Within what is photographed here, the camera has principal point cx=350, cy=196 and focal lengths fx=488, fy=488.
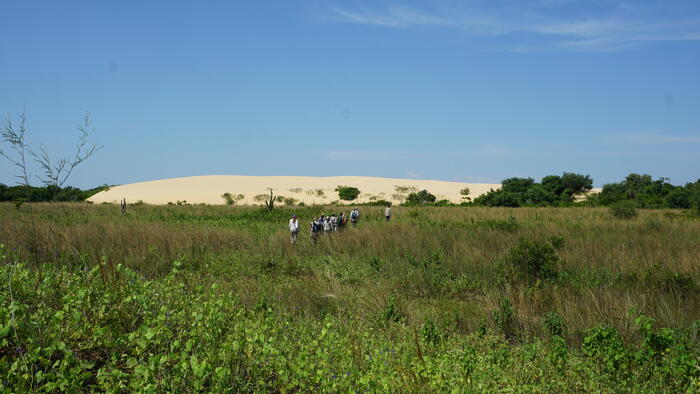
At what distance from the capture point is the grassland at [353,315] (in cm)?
336

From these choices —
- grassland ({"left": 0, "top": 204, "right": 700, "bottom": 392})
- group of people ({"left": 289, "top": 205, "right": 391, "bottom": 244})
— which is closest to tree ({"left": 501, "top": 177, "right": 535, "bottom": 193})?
group of people ({"left": 289, "top": 205, "right": 391, "bottom": 244})

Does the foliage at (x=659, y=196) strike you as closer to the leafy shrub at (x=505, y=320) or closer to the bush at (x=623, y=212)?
the bush at (x=623, y=212)

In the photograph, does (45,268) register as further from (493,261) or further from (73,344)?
(493,261)

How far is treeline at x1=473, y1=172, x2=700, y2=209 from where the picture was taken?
1419 inches

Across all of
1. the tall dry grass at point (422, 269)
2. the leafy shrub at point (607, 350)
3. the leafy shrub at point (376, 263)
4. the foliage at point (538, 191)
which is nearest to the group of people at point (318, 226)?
the tall dry grass at point (422, 269)

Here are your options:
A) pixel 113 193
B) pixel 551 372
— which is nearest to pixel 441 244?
pixel 551 372

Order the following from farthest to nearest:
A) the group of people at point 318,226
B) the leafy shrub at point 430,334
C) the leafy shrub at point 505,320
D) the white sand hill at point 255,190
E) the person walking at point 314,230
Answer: the white sand hill at point 255,190
the person walking at point 314,230
the group of people at point 318,226
the leafy shrub at point 505,320
the leafy shrub at point 430,334

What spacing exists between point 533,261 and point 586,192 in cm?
5666

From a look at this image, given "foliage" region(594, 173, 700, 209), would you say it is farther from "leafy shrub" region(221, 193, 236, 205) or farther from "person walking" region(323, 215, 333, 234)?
"leafy shrub" region(221, 193, 236, 205)

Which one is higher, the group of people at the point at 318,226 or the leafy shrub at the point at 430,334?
the group of people at the point at 318,226

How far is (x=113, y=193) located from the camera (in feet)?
234

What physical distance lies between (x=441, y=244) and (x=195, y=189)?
7212cm

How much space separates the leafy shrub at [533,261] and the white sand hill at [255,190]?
3912 cm

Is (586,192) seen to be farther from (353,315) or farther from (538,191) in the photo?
(353,315)
